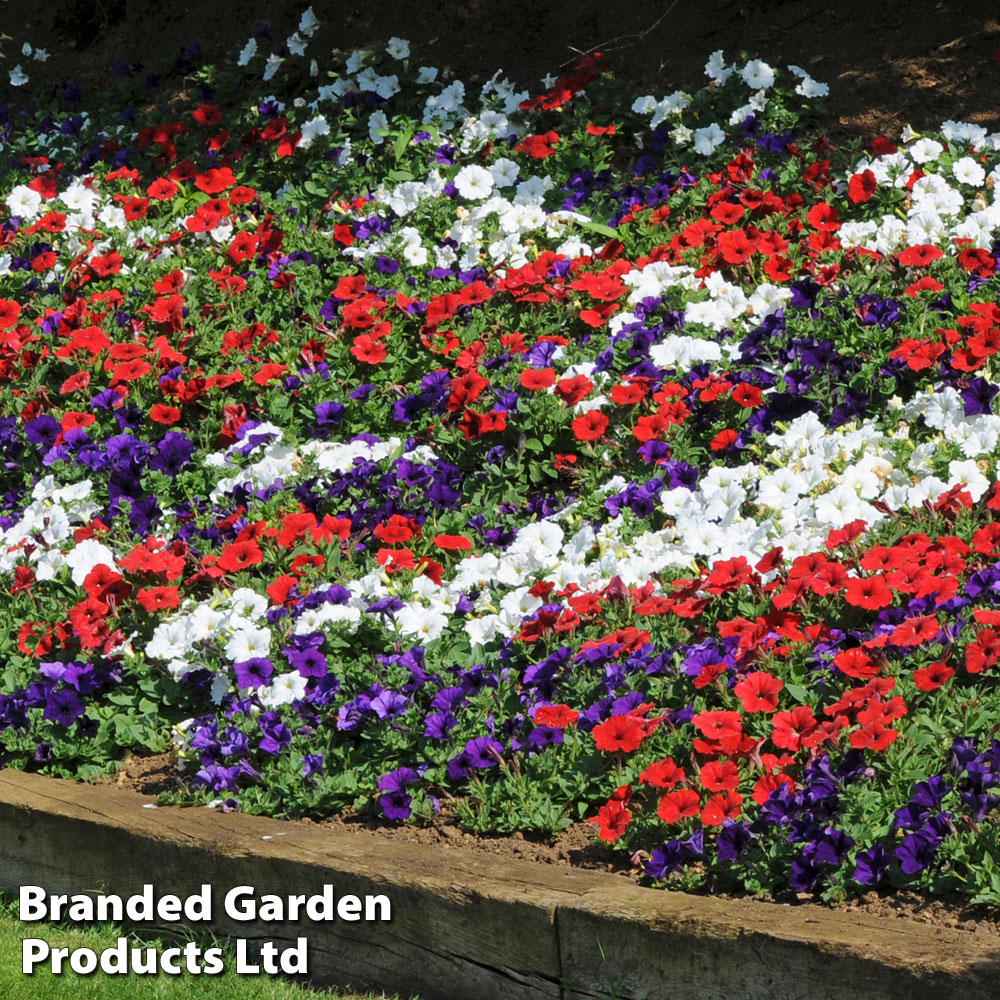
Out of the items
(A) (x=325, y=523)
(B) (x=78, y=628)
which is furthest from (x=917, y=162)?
(B) (x=78, y=628)

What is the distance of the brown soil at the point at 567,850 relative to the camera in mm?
2746

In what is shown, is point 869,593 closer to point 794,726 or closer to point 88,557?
point 794,726

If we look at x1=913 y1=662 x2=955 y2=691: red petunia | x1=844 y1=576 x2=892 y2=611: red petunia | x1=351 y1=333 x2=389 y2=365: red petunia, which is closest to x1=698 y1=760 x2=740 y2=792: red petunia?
x1=913 y1=662 x2=955 y2=691: red petunia

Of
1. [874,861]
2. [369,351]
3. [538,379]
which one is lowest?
[874,861]

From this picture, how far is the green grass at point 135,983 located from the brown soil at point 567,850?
0.41 m

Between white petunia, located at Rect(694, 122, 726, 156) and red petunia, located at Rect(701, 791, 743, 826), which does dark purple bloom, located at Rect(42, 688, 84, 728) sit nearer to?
red petunia, located at Rect(701, 791, 743, 826)

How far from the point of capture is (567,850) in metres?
3.32

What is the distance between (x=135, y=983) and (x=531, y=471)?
7.11 ft

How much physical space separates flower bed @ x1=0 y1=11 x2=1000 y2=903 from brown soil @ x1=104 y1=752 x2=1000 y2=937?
0.04 m

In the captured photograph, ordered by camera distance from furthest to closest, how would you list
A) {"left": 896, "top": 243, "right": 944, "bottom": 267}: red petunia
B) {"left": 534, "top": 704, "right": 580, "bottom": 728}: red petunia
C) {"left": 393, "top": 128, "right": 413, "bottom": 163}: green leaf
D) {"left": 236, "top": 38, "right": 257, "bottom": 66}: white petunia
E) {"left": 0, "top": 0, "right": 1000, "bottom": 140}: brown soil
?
{"left": 236, "top": 38, "right": 257, "bottom": 66}: white petunia
{"left": 393, "top": 128, "right": 413, "bottom": 163}: green leaf
{"left": 0, "top": 0, "right": 1000, "bottom": 140}: brown soil
{"left": 896, "top": 243, "right": 944, "bottom": 267}: red petunia
{"left": 534, "top": 704, "right": 580, "bottom": 728}: red petunia

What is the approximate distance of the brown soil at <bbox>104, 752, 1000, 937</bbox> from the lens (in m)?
2.75

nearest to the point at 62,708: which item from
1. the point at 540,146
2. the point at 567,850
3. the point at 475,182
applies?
the point at 567,850

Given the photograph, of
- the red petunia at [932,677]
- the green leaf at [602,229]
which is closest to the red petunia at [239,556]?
the red petunia at [932,677]

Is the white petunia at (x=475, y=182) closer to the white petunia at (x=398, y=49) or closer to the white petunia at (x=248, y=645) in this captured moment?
the white petunia at (x=398, y=49)
